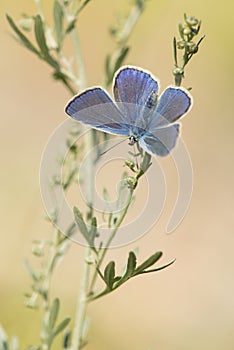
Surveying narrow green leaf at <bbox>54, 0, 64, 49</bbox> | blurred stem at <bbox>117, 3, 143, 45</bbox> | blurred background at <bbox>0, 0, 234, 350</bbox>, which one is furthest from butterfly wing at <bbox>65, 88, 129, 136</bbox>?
blurred background at <bbox>0, 0, 234, 350</bbox>

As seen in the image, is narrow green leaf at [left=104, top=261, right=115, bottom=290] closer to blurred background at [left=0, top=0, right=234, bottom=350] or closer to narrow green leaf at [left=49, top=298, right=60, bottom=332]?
narrow green leaf at [left=49, top=298, right=60, bottom=332]

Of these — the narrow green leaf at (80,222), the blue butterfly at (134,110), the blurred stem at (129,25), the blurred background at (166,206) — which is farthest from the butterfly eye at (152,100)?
the blurred background at (166,206)

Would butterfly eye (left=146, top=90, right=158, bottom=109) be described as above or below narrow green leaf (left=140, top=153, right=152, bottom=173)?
above

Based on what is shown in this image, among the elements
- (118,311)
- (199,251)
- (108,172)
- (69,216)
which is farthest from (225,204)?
(69,216)

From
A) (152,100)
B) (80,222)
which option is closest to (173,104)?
(152,100)

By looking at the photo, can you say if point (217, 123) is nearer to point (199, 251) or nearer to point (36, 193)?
point (199, 251)

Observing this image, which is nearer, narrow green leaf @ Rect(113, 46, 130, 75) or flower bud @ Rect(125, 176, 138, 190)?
flower bud @ Rect(125, 176, 138, 190)

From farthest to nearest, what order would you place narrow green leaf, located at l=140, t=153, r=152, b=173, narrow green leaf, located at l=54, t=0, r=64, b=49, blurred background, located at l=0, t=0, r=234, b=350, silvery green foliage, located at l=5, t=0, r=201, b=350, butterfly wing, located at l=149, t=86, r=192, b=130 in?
blurred background, located at l=0, t=0, r=234, b=350, narrow green leaf, located at l=54, t=0, r=64, b=49, silvery green foliage, located at l=5, t=0, r=201, b=350, narrow green leaf, located at l=140, t=153, r=152, b=173, butterfly wing, located at l=149, t=86, r=192, b=130
